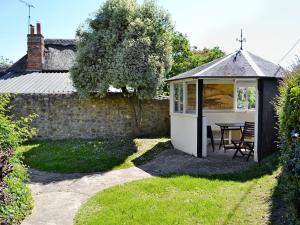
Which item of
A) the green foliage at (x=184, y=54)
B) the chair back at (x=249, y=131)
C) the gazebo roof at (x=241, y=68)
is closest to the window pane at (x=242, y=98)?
the gazebo roof at (x=241, y=68)

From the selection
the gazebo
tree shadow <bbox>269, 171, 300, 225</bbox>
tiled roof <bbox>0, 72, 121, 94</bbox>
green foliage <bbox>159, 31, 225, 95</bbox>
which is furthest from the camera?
green foliage <bbox>159, 31, 225, 95</bbox>

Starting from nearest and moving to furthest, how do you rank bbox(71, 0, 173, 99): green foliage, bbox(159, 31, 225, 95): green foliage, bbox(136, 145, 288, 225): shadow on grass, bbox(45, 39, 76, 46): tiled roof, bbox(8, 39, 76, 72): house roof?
bbox(136, 145, 288, 225): shadow on grass → bbox(71, 0, 173, 99): green foliage → bbox(8, 39, 76, 72): house roof → bbox(45, 39, 76, 46): tiled roof → bbox(159, 31, 225, 95): green foliage

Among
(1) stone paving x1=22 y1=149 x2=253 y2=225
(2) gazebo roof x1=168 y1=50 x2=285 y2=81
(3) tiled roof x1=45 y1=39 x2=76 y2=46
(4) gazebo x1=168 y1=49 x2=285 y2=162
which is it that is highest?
(3) tiled roof x1=45 y1=39 x2=76 y2=46

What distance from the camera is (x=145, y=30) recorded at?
14555 mm

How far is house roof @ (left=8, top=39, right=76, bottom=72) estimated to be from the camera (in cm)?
2065

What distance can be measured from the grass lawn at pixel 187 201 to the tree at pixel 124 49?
6.37 metres

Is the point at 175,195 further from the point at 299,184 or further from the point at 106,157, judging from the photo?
the point at 106,157

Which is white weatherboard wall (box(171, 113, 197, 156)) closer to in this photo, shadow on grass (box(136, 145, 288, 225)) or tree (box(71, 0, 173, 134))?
shadow on grass (box(136, 145, 288, 225))

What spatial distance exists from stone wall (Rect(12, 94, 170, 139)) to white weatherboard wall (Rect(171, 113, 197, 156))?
129 inches

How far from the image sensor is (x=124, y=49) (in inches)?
558

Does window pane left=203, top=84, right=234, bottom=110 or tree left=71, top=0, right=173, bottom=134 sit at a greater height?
tree left=71, top=0, right=173, bottom=134

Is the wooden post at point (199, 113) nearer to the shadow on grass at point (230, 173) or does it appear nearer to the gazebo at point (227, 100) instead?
the gazebo at point (227, 100)

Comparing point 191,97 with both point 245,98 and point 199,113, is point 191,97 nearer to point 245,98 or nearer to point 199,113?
point 245,98

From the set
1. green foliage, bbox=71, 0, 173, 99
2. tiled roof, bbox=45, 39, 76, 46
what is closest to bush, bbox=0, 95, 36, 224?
green foliage, bbox=71, 0, 173, 99
